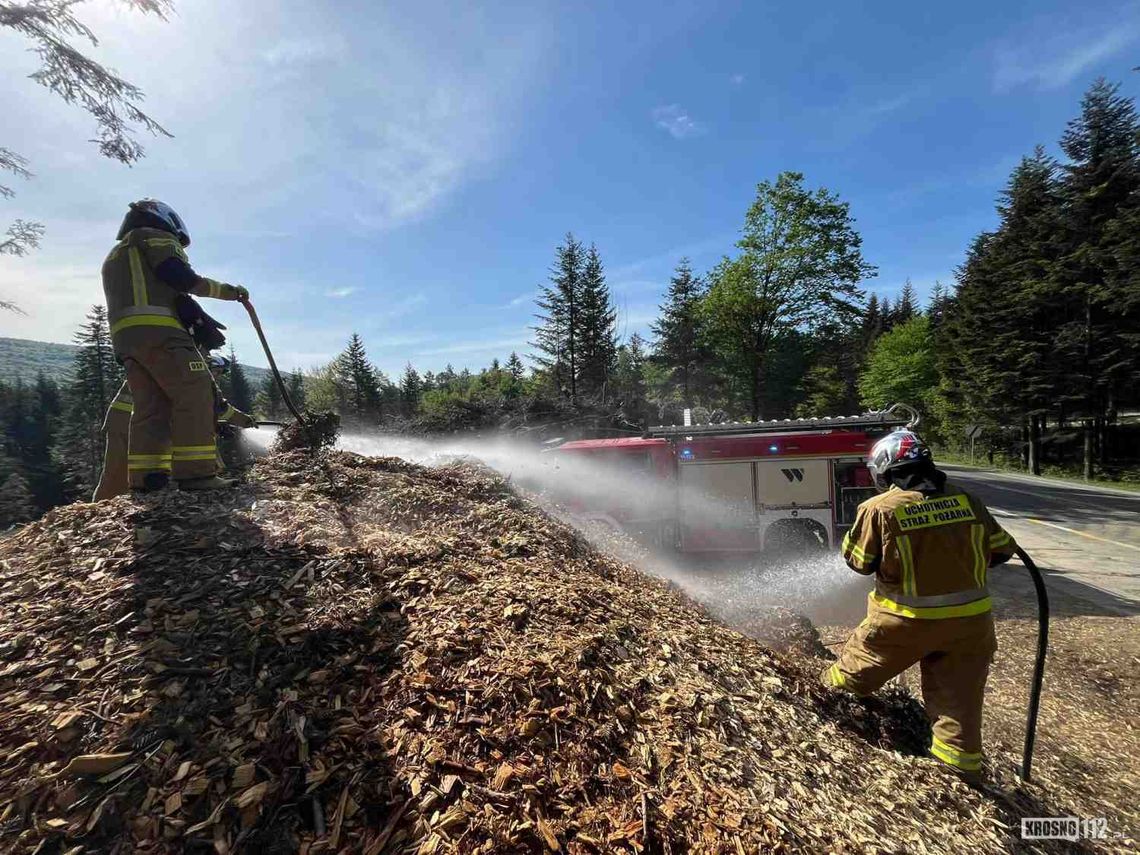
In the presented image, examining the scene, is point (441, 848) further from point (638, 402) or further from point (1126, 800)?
point (638, 402)

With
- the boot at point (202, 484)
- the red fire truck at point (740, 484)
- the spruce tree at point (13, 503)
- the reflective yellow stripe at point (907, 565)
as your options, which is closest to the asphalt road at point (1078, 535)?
the red fire truck at point (740, 484)

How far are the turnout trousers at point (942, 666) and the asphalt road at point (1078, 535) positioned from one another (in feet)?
18.2

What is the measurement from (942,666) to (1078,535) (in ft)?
40.9

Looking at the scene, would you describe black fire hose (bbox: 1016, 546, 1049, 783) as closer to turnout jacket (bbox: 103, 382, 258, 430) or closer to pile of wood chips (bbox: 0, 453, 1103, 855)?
pile of wood chips (bbox: 0, 453, 1103, 855)

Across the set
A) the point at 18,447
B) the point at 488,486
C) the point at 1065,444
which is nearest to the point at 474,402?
the point at 488,486

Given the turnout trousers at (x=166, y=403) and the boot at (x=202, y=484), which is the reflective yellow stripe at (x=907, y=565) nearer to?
the boot at (x=202, y=484)

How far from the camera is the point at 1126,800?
313 centimetres

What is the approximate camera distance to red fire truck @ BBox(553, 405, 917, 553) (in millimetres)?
7457

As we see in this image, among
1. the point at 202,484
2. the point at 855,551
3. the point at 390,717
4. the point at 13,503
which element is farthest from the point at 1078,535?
the point at 13,503

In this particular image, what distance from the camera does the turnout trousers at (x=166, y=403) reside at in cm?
364

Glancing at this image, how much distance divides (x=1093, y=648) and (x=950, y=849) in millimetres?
5343

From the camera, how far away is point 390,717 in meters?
1.93

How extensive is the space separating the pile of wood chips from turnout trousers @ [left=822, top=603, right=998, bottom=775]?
0.22 meters

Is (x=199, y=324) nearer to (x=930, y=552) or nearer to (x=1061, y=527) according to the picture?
(x=930, y=552)
